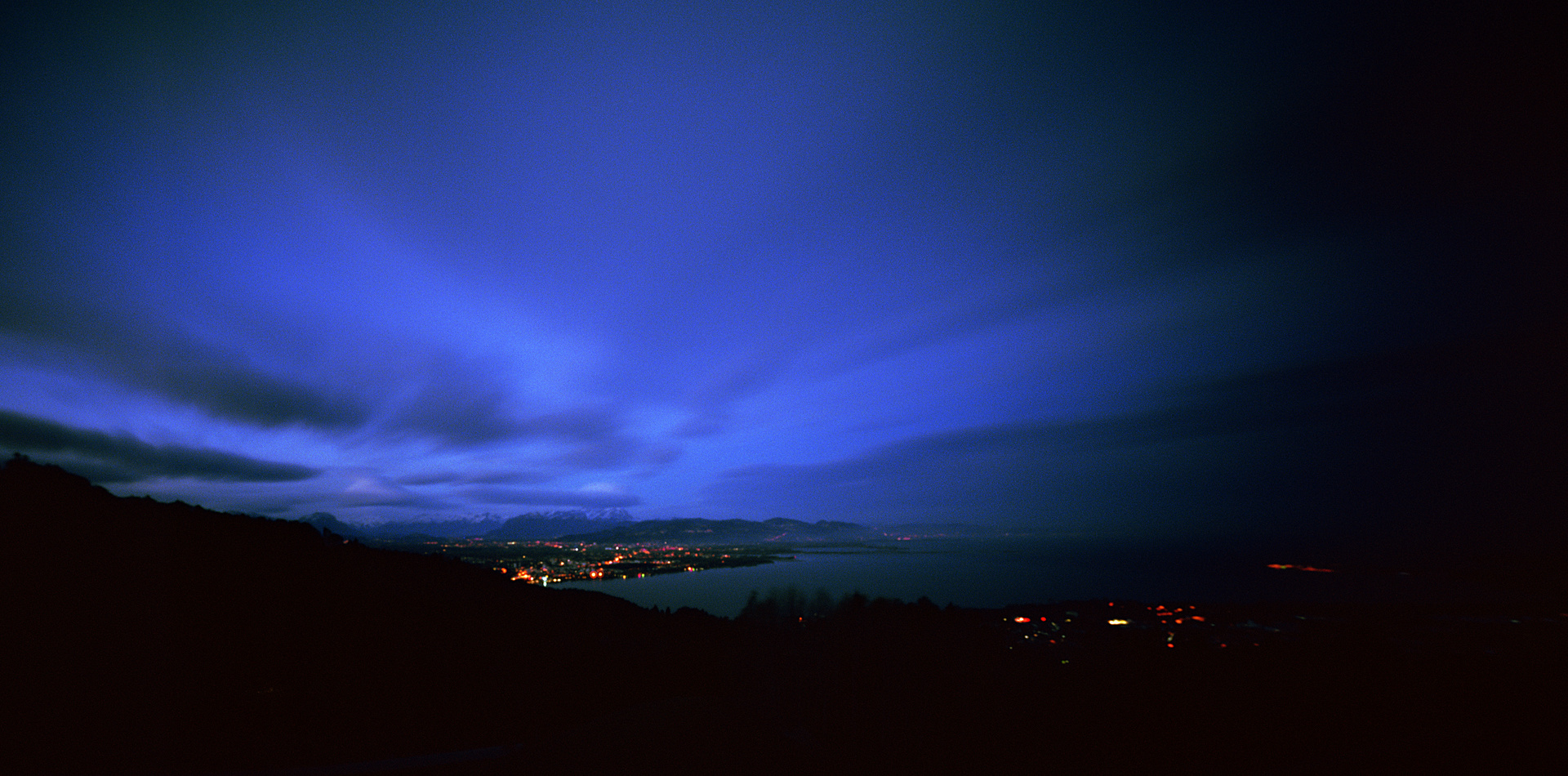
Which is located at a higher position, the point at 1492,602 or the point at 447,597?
the point at 447,597

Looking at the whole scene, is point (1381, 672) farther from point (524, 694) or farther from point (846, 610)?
point (524, 694)

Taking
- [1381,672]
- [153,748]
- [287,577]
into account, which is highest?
[287,577]

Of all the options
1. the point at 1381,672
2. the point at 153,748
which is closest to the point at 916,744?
the point at 153,748

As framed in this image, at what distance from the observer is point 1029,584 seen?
205ft

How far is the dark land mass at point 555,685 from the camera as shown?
18.6 ft

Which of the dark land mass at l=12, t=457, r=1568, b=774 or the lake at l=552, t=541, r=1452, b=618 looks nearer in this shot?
the dark land mass at l=12, t=457, r=1568, b=774

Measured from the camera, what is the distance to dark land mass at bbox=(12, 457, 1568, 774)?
18.6 feet

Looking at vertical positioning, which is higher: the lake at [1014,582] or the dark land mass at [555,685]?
the dark land mass at [555,685]

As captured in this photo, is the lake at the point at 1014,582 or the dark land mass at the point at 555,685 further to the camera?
the lake at the point at 1014,582

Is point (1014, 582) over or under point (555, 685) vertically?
under

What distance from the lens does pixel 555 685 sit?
14586mm

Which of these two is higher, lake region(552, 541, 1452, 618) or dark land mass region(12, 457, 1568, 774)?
dark land mass region(12, 457, 1568, 774)

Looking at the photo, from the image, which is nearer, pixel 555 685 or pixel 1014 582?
pixel 555 685

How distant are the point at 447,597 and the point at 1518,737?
2634cm
